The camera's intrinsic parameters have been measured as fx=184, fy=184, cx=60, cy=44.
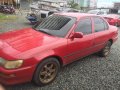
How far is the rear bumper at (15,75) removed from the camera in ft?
11.9

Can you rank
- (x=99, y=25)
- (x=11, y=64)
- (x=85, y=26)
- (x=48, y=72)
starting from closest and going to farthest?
1. (x=11, y=64)
2. (x=48, y=72)
3. (x=85, y=26)
4. (x=99, y=25)

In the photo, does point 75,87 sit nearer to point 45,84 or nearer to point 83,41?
point 45,84

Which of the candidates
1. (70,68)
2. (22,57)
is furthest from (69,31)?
(22,57)

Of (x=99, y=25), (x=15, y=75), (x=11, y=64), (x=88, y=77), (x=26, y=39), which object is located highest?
(x=99, y=25)

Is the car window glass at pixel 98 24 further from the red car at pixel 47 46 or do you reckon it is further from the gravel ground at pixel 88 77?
the gravel ground at pixel 88 77

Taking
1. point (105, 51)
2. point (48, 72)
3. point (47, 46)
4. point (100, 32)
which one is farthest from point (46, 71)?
point (105, 51)

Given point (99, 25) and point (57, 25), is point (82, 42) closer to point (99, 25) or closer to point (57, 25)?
point (57, 25)

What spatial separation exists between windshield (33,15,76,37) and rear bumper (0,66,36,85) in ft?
4.43

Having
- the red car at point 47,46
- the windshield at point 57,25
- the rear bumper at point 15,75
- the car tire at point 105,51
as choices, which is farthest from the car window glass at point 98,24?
the rear bumper at point 15,75

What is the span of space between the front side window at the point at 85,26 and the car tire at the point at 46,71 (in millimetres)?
1227

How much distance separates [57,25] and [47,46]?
3.45 feet

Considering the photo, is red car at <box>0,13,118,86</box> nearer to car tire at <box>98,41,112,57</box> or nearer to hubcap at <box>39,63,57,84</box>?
hubcap at <box>39,63,57,84</box>

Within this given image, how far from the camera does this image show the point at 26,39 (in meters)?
4.45

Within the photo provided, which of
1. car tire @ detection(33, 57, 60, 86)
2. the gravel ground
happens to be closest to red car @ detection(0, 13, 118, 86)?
car tire @ detection(33, 57, 60, 86)
